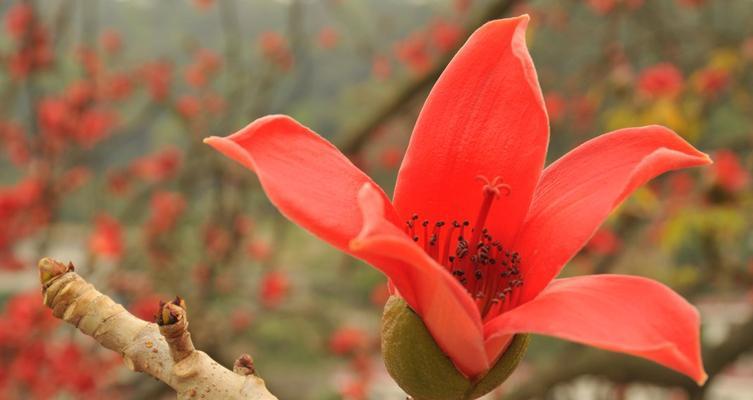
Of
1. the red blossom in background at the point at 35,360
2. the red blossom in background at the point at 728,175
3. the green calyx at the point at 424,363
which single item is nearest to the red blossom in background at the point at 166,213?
the red blossom in background at the point at 35,360

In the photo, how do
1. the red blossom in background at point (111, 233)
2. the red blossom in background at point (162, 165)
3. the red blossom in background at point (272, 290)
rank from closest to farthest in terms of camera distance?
1. the red blossom in background at point (111, 233)
2. the red blossom in background at point (272, 290)
3. the red blossom in background at point (162, 165)

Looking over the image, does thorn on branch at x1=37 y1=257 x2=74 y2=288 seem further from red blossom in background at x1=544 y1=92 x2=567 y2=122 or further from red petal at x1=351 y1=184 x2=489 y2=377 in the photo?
red blossom in background at x1=544 y1=92 x2=567 y2=122

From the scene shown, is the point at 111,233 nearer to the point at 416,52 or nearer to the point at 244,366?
the point at 416,52

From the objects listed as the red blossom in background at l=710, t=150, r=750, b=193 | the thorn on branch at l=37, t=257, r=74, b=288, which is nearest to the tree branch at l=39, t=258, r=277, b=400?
the thorn on branch at l=37, t=257, r=74, b=288

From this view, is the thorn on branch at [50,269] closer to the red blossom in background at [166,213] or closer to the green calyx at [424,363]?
the green calyx at [424,363]

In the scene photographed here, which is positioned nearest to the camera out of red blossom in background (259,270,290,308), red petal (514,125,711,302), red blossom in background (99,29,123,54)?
red petal (514,125,711,302)

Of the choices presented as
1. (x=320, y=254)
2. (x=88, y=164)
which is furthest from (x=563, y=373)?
(x=320, y=254)

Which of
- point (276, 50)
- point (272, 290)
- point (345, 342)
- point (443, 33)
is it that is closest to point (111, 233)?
point (272, 290)

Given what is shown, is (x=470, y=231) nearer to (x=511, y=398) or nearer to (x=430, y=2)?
Result: (x=511, y=398)
